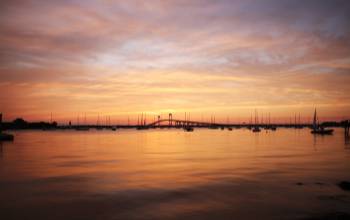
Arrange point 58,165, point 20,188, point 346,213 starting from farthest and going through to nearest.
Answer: point 58,165, point 20,188, point 346,213

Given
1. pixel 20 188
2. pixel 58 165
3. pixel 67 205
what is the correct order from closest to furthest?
pixel 67 205, pixel 20 188, pixel 58 165

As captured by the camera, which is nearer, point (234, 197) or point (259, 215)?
point (259, 215)

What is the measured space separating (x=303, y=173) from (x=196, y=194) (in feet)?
42.0

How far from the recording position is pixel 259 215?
17.8 meters

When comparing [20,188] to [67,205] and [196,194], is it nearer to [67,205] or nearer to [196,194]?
[67,205]

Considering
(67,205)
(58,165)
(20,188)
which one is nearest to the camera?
(67,205)

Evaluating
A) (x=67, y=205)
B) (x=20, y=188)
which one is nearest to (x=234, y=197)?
(x=67, y=205)

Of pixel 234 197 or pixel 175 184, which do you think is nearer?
pixel 234 197

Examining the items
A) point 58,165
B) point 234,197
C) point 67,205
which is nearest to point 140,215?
point 67,205

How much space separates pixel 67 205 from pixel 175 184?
8921mm

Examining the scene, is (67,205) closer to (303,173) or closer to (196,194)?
(196,194)

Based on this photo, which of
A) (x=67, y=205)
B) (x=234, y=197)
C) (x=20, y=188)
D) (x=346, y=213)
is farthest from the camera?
(x=20, y=188)

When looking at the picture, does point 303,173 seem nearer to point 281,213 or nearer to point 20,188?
point 281,213

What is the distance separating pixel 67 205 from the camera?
2008 centimetres
